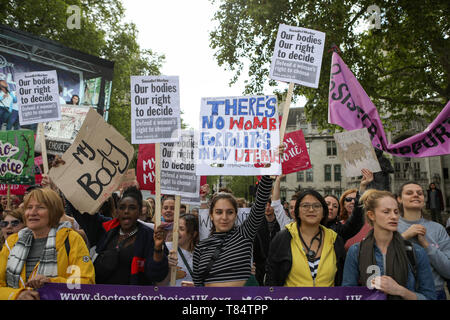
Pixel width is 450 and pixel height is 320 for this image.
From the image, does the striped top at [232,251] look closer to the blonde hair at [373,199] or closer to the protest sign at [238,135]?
the protest sign at [238,135]

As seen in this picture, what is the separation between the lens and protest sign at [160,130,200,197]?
407cm

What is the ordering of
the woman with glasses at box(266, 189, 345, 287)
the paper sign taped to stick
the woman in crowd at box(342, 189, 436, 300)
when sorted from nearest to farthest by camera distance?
the woman in crowd at box(342, 189, 436, 300) → the woman with glasses at box(266, 189, 345, 287) → the paper sign taped to stick

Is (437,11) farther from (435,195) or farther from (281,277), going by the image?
(281,277)

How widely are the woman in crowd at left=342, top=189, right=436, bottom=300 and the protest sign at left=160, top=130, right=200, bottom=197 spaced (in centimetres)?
169

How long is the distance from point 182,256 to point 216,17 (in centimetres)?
1105

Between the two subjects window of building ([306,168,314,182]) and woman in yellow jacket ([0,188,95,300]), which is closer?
woman in yellow jacket ([0,188,95,300])

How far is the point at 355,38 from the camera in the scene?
40.5 ft

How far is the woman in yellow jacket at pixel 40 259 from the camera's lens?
3.03m

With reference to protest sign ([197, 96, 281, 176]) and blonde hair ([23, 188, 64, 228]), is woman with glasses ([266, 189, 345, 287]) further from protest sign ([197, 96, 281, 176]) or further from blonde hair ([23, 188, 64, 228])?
blonde hair ([23, 188, 64, 228])

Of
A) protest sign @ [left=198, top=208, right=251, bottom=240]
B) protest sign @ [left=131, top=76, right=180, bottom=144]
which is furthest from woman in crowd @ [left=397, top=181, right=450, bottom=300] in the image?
protest sign @ [left=131, top=76, right=180, bottom=144]

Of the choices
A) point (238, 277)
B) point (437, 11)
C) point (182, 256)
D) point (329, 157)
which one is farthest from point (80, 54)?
point (329, 157)

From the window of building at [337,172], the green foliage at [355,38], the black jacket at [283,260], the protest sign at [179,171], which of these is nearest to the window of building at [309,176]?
the window of building at [337,172]
